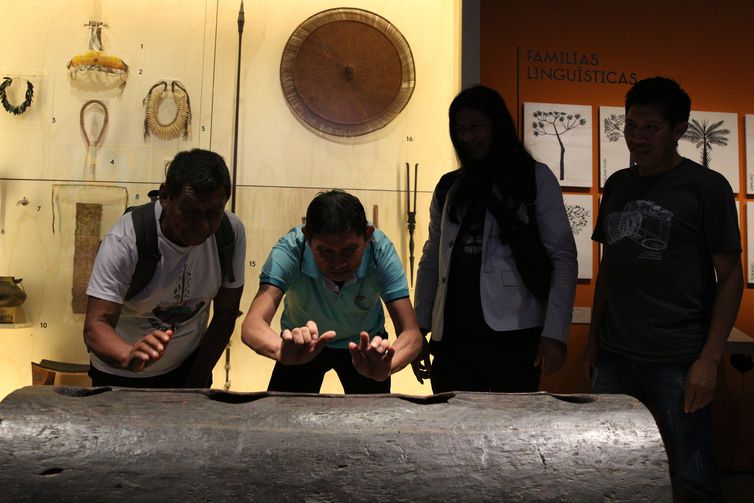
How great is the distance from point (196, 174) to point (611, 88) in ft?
8.26

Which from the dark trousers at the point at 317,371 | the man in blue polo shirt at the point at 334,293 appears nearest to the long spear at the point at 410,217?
the man in blue polo shirt at the point at 334,293

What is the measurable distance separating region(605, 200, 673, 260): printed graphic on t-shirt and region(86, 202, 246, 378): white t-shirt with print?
149cm

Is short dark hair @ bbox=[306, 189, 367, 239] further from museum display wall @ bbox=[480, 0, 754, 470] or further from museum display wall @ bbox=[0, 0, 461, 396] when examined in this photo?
Result: museum display wall @ bbox=[480, 0, 754, 470]

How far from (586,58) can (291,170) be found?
1.78 m

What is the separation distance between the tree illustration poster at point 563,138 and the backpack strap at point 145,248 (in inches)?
85.2

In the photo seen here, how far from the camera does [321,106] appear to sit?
12.7 ft

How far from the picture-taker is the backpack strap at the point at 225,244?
2.49 meters

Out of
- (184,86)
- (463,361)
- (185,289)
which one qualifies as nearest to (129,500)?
(185,289)

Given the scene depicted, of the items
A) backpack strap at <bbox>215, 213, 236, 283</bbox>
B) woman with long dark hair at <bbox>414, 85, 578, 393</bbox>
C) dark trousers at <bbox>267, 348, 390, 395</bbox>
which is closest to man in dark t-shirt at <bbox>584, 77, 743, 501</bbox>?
woman with long dark hair at <bbox>414, 85, 578, 393</bbox>

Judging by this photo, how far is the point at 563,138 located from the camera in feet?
12.1

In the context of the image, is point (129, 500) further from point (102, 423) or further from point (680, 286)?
point (680, 286)

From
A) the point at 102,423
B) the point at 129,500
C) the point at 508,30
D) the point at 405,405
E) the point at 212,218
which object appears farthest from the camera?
the point at 508,30

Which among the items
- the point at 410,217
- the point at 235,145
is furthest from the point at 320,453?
the point at 235,145

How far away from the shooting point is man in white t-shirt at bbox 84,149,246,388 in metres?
2.26
